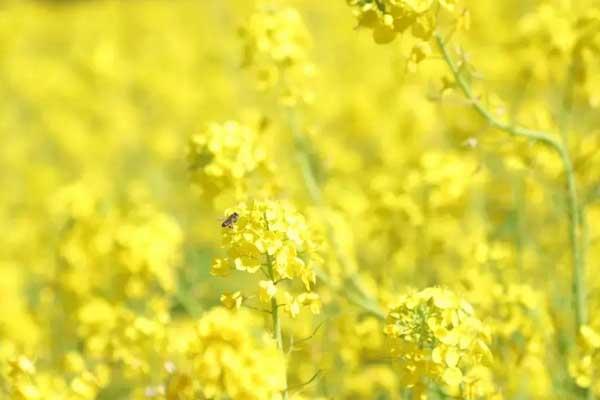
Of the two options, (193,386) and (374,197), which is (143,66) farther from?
(193,386)

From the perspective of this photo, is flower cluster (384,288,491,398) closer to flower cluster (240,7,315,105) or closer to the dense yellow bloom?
the dense yellow bloom

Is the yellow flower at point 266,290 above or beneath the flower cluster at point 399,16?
beneath

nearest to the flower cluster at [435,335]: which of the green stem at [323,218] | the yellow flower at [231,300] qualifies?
the yellow flower at [231,300]

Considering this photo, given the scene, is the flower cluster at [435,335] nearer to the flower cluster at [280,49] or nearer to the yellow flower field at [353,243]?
the yellow flower field at [353,243]

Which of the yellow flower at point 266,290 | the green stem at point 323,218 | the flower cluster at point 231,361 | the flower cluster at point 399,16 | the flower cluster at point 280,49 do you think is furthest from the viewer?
the flower cluster at point 280,49

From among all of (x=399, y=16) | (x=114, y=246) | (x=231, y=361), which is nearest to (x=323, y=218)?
(x=114, y=246)

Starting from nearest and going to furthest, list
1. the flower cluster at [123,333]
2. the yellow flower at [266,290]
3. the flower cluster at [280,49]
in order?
the yellow flower at [266,290] → the flower cluster at [123,333] → the flower cluster at [280,49]

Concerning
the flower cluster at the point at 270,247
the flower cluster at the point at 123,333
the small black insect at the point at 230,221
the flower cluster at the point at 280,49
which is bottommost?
the flower cluster at the point at 270,247

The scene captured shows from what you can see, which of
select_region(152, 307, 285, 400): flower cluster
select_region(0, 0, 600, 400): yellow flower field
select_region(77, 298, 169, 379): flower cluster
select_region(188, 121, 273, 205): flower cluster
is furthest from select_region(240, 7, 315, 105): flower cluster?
select_region(152, 307, 285, 400): flower cluster
